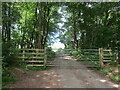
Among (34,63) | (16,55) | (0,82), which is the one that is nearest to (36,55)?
(34,63)

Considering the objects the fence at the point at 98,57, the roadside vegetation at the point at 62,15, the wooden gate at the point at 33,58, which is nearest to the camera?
the wooden gate at the point at 33,58

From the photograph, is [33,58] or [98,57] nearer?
[33,58]

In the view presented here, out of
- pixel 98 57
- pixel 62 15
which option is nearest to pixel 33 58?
pixel 98 57

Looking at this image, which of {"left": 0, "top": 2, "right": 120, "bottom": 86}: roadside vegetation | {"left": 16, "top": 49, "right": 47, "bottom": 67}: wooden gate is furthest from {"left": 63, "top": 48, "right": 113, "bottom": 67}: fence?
{"left": 16, "top": 49, "right": 47, "bottom": 67}: wooden gate

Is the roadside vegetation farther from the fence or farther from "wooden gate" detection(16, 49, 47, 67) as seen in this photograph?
the fence

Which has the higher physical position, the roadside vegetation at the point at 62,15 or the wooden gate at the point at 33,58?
the roadside vegetation at the point at 62,15

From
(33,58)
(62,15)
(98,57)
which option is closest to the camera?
(33,58)

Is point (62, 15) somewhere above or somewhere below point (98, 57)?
above

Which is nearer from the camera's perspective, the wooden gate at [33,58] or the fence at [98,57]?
the wooden gate at [33,58]

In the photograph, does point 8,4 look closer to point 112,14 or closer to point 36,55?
point 36,55

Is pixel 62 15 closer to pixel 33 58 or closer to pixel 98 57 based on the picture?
pixel 98 57

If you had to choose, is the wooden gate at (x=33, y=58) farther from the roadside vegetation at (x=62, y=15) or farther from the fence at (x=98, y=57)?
the fence at (x=98, y=57)

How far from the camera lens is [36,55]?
787 centimetres

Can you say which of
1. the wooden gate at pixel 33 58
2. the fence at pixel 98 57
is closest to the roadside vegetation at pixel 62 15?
the wooden gate at pixel 33 58
